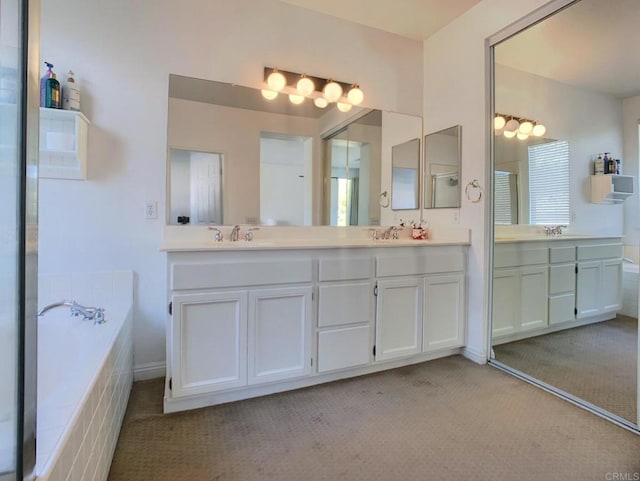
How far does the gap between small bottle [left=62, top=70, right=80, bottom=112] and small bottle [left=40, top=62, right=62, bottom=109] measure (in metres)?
0.03

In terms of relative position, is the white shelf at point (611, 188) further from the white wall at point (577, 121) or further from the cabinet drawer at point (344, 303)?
the cabinet drawer at point (344, 303)

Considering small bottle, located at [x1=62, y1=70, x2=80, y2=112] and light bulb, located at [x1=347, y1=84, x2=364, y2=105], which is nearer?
small bottle, located at [x1=62, y1=70, x2=80, y2=112]

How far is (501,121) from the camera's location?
2.62m

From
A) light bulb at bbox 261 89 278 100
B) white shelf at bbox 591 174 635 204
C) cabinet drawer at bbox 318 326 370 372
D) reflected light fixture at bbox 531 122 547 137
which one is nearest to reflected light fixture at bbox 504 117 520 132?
reflected light fixture at bbox 531 122 547 137

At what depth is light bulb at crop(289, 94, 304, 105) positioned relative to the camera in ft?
8.30

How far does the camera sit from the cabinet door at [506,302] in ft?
8.52

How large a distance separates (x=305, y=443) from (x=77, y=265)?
1.64 metres

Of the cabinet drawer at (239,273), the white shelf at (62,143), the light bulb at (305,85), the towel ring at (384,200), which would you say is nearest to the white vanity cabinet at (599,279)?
the towel ring at (384,200)

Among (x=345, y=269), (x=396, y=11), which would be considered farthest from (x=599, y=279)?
(x=396, y=11)

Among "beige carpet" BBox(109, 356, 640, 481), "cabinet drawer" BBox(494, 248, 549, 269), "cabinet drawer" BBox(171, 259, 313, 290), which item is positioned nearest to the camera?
"beige carpet" BBox(109, 356, 640, 481)

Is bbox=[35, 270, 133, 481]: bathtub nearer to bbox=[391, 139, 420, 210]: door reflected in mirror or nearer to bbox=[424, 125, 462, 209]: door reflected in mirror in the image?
bbox=[391, 139, 420, 210]: door reflected in mirror

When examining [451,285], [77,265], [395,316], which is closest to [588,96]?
[451,285]

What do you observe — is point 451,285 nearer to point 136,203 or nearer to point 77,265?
point 136,203

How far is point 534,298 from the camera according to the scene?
107 inches
